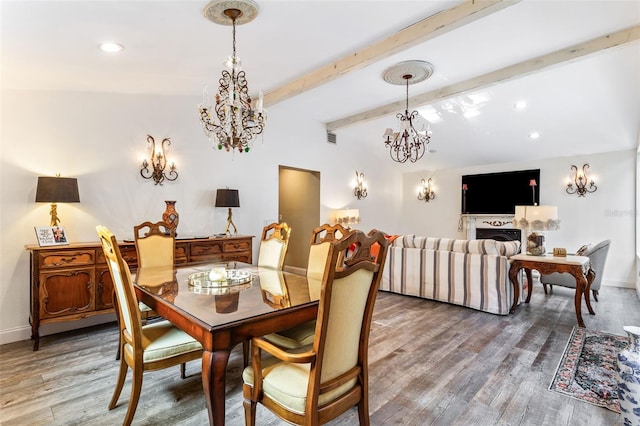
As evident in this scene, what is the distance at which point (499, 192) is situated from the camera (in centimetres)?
702

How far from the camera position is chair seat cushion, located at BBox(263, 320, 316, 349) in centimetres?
202

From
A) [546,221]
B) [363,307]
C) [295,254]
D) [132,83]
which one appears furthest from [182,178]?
[546,221]

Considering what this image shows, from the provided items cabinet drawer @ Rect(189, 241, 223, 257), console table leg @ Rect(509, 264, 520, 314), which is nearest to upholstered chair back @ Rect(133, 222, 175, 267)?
cabinet drawer @ Rect(189, 241, 223, 257)

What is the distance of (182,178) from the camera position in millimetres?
4449

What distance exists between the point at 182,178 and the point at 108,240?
2.77 meters

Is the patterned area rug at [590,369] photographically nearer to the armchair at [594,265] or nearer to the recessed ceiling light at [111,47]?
the armchair at [594,265]

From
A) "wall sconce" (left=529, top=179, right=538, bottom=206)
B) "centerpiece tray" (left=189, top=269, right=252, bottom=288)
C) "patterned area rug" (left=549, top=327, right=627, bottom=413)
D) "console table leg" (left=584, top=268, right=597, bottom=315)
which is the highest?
"wall sconce" (left=529, top=179, right=538, bottom=206)

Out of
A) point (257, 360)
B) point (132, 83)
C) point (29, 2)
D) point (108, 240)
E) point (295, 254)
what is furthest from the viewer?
point (295, 254)

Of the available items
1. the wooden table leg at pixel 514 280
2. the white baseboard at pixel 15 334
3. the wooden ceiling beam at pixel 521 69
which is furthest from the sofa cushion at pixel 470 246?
the white baseboard at pixel 15 334

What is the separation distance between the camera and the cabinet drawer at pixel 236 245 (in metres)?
4.33

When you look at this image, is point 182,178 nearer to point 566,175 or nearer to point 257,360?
point 257,360

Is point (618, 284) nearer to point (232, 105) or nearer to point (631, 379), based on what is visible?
point (631, 379)

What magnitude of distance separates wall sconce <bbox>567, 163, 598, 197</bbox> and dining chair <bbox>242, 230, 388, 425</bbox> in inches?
254

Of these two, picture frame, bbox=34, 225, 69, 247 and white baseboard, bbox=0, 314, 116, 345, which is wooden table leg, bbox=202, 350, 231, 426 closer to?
picture frame, bbox=34, 225, 69, 247
